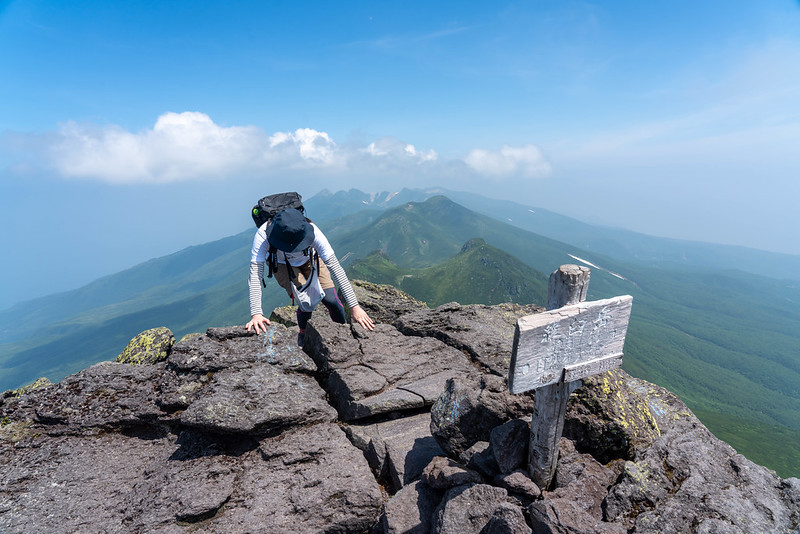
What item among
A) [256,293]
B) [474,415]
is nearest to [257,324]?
[256,293]

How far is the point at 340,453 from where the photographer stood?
9000 mm

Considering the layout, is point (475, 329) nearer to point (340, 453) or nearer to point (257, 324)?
point (340, 453)

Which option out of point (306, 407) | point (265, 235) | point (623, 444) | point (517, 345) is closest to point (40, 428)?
point (306, 407)

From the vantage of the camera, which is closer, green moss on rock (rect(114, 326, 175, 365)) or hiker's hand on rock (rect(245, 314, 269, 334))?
hiker's hand on rock (rect(245, 314, 269, 334))

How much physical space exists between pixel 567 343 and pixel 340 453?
6.20m

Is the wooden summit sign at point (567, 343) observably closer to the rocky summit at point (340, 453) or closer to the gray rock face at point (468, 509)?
the rocky summit at point (340, 453)

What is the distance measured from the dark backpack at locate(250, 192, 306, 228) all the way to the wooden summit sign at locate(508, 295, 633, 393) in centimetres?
767

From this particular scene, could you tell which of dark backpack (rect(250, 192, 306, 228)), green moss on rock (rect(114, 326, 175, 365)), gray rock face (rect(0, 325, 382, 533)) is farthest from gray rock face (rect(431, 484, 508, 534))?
green moss on rock (rect(114, 326, 175, 365))

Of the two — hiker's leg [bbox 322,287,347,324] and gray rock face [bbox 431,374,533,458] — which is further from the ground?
hiker's leg [bbox 322,287,347,324]

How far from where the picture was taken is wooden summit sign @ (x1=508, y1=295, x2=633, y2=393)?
5.71 meters

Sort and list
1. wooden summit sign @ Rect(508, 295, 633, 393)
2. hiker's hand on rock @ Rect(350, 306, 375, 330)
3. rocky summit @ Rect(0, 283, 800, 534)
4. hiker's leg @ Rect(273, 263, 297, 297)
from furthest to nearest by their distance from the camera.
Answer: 1. hiker's hand on rock @ Rect(350, 306, 375, 330)
2. hiker's leg @ Rect(273, 263, 297, 297)
3. rocky summit @ Rect(0, 283, 800, 534)
4. wooden summit sign @ Rect(508, 295, 633, 393)

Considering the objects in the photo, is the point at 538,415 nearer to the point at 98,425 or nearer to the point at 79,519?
the point at 79,519

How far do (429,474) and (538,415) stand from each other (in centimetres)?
265

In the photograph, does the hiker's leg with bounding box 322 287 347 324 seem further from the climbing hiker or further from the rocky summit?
the rocky summit
